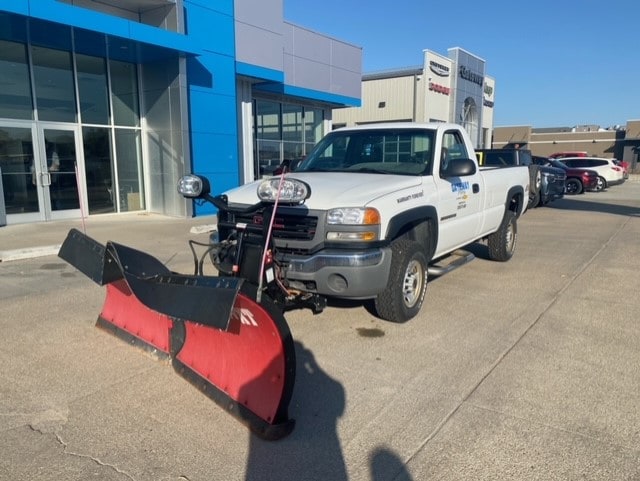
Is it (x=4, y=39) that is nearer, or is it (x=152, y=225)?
(x=4, y=39)

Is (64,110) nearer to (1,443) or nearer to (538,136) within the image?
(1,443)

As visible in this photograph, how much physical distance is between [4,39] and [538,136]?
69.7m

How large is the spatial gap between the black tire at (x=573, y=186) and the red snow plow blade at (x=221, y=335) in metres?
23.2

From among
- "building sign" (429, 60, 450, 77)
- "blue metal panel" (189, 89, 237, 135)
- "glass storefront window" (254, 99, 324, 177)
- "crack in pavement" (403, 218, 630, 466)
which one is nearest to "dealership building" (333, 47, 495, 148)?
"building sign" (429, 60, 450, 77)

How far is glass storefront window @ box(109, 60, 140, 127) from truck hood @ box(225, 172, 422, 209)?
997 cm

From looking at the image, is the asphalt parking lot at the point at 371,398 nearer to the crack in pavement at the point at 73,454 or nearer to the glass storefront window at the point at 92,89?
the crack in pavement at the point at 73,454

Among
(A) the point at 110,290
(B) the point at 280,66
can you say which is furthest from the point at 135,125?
(A) the point at 110,290

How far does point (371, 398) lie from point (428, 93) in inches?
1155

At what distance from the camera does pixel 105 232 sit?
438 inches

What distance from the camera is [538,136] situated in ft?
229

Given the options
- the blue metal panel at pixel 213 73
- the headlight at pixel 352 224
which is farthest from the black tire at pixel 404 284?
the blue metal panel at pixel 213 73

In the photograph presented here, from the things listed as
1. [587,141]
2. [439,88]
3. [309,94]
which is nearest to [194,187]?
[309,94]

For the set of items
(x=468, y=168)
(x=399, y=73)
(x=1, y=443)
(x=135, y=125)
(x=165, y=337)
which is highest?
(x=399, y=73)

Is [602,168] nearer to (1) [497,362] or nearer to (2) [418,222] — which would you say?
(2) [418,222]
